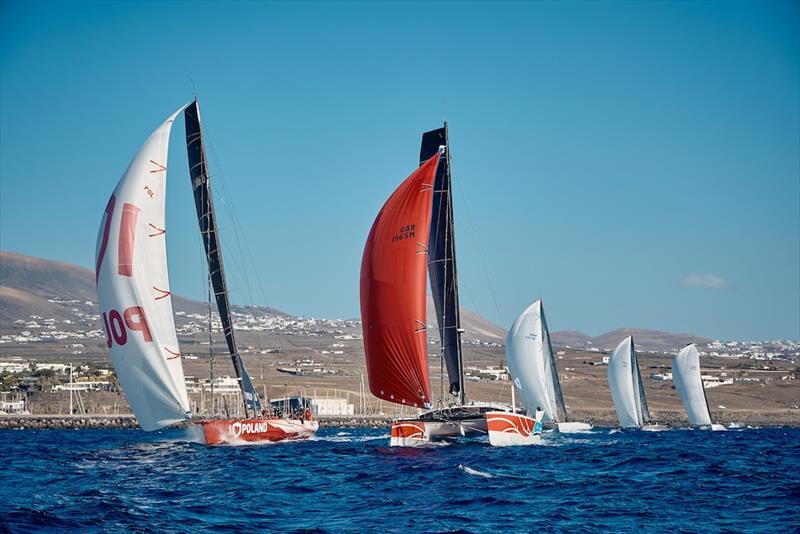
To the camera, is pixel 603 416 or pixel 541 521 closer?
pixel 541 521

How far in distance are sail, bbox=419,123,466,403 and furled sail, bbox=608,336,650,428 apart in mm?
46664

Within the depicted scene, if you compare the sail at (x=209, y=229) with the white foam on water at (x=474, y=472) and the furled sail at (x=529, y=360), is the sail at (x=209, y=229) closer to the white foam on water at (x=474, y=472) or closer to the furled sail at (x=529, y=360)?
the white foam on water at (x=474, y=472)

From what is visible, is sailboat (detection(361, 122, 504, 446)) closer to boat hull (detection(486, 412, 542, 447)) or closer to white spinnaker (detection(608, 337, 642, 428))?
boat hull (detection(486, 412, 542, 447))

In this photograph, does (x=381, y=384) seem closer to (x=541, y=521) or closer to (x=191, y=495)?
(x=191, y=495)

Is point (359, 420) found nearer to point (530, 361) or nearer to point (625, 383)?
point (625, 383)

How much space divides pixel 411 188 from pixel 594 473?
53.6ft

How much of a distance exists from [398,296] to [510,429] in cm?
826

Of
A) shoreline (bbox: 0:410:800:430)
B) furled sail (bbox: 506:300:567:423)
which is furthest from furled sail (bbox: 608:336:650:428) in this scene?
furled sail (bbox: 506:300:567:423)

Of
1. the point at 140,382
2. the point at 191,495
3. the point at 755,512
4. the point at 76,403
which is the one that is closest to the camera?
the point at 755,512

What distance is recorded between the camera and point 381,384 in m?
49.8

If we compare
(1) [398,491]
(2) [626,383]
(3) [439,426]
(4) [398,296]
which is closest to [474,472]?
(1) [398,491]

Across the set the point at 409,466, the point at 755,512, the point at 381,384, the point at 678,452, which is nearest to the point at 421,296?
the point at 381,384

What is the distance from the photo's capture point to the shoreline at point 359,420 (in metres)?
110

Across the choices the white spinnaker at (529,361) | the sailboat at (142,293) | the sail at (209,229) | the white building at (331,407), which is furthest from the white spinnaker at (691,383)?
the sailboat at (142,293)
